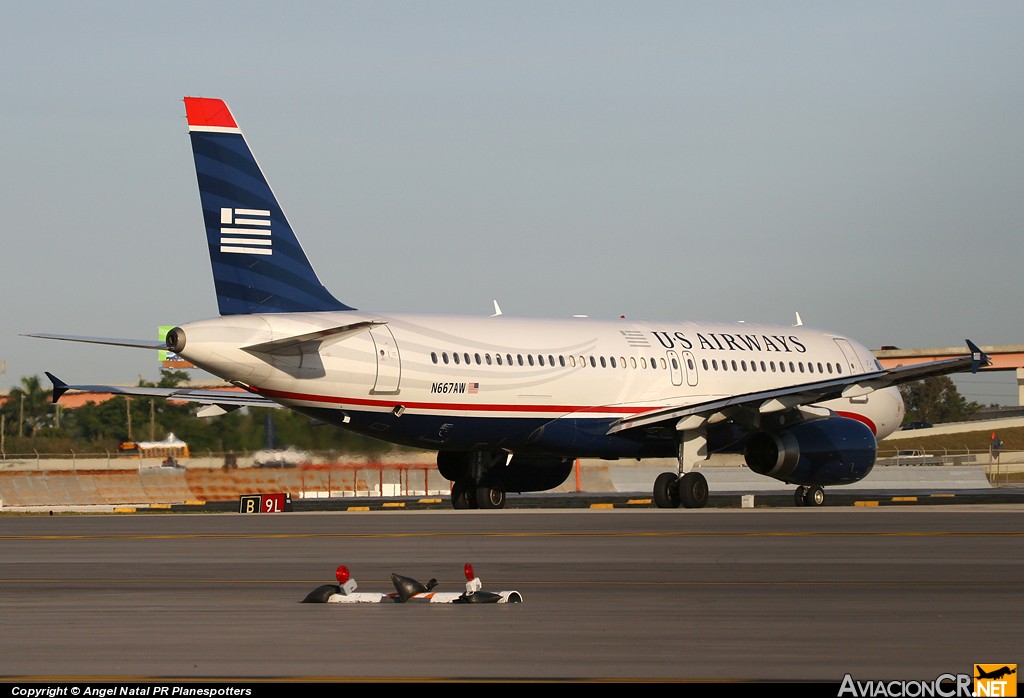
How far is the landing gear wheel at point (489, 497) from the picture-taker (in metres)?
33.0

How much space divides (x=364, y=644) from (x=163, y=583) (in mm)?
5748

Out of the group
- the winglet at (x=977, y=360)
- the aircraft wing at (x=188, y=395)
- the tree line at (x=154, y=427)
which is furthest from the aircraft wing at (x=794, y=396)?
the aircraft wing at (x=188, y=395)

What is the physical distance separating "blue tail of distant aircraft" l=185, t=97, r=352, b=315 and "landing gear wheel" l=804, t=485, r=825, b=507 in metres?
12.8

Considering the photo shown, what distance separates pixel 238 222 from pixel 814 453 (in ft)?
42.8

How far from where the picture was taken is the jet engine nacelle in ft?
104

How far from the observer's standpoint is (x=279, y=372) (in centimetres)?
2780

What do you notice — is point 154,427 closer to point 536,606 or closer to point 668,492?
point 668,492

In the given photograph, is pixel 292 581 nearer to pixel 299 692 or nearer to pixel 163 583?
pixel 163 583

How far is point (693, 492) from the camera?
3155 centimetres

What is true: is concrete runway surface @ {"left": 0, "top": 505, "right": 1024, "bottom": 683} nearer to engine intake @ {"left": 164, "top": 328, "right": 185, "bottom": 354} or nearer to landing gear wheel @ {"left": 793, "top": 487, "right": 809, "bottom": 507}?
engine intake @ {"left": 164, "top": 328, "right": 185, "bottom": 354}

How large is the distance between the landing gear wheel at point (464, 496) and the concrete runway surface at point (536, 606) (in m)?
9.73

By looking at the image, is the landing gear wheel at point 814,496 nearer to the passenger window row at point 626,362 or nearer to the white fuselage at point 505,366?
the white fuselage at point 505,366

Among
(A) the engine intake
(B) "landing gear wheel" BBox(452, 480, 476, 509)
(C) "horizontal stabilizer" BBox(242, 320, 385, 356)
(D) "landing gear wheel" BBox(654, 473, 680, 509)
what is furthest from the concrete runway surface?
(B) "landing gear wheel" BBox(452, 480, 476, 509)

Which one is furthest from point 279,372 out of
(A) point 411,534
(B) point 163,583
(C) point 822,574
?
(C) point 822,574
